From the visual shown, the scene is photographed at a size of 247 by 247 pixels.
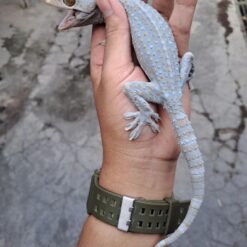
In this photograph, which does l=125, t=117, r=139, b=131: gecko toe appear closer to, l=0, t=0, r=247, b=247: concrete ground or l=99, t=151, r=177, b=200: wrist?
l=99, t=151, r=177, b=200: wrist

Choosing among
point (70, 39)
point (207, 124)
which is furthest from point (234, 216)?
point (70, 39)

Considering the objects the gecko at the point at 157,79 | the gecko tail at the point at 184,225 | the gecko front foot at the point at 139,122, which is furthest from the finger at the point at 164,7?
the gecko tail at the point at 184,225

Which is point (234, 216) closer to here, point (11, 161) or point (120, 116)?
point (120, 116)

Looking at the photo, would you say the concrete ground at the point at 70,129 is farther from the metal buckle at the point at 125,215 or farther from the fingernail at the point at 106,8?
the fingernail at the point at 106,8

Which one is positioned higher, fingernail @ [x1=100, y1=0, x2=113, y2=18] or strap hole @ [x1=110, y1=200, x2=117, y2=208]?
fingernail @ [x1=100, y1=0, x2=113, y2=18]

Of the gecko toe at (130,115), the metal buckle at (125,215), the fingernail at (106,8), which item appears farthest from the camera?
the fingernail at (106,8)

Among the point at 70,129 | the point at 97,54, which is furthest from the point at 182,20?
the point at 70,129

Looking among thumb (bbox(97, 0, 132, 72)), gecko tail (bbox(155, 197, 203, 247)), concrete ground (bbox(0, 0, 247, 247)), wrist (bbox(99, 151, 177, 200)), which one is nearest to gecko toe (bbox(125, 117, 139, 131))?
wrist (bbox(99, 151, 177, 200))

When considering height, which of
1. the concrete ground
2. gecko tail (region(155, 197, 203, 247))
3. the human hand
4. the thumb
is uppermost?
the thumb
